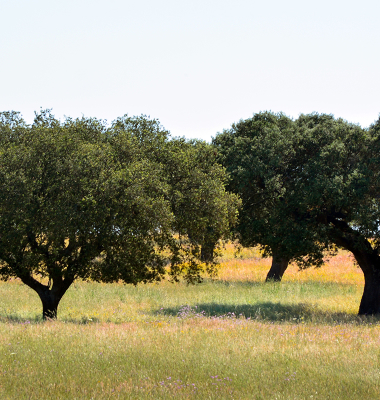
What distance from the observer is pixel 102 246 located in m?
18.1

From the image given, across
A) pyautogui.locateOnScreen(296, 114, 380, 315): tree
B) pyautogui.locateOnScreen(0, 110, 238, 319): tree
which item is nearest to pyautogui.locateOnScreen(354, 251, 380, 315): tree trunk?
pyautogui.locateOnScreen(296, 114, 380, 315): tree

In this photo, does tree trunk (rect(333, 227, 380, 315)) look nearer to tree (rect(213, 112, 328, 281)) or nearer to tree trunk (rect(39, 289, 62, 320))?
tree (rect(213, 112, 328, 281))

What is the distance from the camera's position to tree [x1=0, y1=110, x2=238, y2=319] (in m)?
16.6

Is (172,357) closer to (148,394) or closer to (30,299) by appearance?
(148,394)

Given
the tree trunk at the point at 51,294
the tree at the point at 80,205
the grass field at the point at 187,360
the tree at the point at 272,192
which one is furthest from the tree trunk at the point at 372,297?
the tree trunk at the point at 51,294

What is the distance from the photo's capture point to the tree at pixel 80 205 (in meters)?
16.6

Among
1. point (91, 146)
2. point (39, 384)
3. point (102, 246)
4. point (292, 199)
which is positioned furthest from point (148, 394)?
point (292, 199)

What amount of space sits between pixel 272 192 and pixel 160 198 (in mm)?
7585

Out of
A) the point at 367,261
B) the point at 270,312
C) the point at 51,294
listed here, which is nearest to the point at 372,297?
the point at 367,261

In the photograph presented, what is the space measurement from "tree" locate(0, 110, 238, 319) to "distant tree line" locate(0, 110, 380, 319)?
0.16 ft

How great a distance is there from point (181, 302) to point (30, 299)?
961 centimetres

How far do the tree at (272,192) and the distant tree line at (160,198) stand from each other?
2.6 inches

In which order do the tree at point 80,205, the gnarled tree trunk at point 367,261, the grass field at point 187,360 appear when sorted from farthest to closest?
the gnarled tree trunk at point 367,261 → the tree at point 80,205 → the grass field at point 187,360

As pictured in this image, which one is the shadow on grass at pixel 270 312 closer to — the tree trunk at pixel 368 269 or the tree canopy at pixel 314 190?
the tree trunk at pixel 368 269
